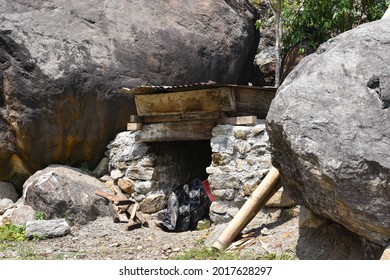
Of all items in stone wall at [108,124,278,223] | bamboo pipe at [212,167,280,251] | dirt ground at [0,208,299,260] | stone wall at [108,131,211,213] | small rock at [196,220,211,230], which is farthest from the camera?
stone wall at [108,131,211,213]

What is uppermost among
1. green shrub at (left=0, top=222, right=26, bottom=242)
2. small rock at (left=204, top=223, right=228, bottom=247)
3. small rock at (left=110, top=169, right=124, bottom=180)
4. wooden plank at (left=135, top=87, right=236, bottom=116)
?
wooden plank at (left=135, top=87, right=236, bottom=116)

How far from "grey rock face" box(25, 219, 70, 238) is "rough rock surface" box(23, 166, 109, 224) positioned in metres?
0.32

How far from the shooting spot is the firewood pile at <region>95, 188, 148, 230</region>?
641 cm

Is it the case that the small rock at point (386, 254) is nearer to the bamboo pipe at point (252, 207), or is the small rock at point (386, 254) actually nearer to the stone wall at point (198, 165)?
the bamboo pipe at point (252, 207)

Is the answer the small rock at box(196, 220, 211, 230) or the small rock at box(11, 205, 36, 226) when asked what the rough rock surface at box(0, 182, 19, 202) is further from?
the small rock at box(196, 220, 211, 230)

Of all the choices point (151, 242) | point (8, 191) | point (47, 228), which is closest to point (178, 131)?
point (151, 242)

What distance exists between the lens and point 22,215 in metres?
6.26

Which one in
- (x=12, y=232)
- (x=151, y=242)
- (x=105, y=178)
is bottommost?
(x=12, y=232)

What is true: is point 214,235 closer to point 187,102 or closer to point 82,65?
point 187,102

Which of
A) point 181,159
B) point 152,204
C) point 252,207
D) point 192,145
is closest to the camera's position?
point 252,207

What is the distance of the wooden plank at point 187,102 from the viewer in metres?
6.11

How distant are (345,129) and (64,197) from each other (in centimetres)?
395

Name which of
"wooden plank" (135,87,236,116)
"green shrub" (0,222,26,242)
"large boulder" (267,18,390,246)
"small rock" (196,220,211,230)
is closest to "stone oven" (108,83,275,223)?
"wooden plank" (135,87,236,116)

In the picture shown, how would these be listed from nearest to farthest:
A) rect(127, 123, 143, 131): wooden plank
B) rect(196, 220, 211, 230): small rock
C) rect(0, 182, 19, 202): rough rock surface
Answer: rect(196, 220, 211, 230): small rock
rect(127, 123, 143, 131): wooden plank
rect(0, 182, 19, 202): rough rock surface
